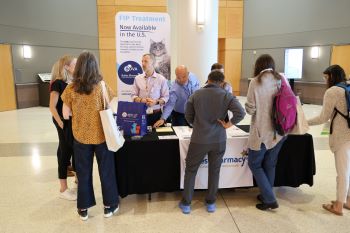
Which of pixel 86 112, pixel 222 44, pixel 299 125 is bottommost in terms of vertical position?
pixel 299 125

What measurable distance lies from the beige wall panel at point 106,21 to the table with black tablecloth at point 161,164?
10.2 m

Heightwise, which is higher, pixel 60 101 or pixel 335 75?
pixel 335 75

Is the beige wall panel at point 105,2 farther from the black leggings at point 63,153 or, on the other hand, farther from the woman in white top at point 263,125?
the woman in white top at point 263,125

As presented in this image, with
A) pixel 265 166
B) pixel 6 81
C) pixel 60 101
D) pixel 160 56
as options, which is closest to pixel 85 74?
pixel 60 101

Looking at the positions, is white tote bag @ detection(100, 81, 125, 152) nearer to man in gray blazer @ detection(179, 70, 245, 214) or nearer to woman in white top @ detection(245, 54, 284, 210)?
man in gray blazer @ detection(179, 70, 245, 214)

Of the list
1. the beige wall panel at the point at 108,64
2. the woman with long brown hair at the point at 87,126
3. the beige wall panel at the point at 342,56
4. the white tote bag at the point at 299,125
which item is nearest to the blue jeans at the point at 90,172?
the woman with long brown hair at the point at 87,126

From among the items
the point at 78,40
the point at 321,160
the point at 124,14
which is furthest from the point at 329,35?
the point at 78,40

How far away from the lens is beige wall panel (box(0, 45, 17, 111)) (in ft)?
30.1

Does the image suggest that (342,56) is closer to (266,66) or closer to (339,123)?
(339,123)

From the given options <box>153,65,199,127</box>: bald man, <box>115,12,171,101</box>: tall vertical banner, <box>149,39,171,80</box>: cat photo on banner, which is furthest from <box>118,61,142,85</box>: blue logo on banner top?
<box>153,65,199,127</box>: bald man

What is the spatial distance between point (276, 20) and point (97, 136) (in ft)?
35.2

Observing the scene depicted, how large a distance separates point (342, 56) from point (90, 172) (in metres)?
9.65

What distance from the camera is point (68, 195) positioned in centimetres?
319

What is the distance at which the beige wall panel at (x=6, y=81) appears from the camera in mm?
9164
